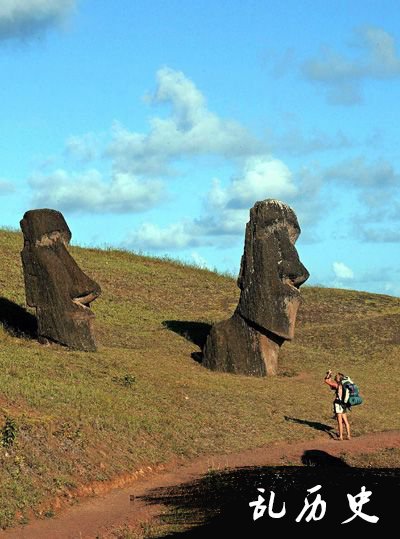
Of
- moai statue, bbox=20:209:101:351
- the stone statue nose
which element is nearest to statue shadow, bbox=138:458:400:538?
moai statue, bbox=20:209:101:351

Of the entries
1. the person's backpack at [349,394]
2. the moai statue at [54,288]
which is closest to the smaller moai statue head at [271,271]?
the moai statue at [54,288]

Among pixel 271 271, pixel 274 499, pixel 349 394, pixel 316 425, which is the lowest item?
pixel 274 499

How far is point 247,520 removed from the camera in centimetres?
1495

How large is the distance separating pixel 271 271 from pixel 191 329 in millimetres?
7924

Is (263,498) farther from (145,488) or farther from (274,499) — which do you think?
(145,488)

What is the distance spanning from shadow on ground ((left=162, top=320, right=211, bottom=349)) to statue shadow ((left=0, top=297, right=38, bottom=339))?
19.7 feet

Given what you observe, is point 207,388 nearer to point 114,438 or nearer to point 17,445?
point 114,438

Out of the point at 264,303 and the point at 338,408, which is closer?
the point at 338,408

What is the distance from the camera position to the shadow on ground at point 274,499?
1454 cm

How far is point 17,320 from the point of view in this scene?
35562 millimetres

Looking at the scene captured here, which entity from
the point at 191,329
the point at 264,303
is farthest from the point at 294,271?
the point at 191,329

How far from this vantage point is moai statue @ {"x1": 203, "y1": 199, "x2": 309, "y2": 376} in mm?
32156

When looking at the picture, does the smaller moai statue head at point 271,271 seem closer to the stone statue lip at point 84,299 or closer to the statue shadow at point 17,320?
the stone statue lip at point 84,299

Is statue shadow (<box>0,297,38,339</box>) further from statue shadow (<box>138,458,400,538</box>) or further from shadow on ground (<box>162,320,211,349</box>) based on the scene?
statue shadow (<box>138,458,400,538</box>)
